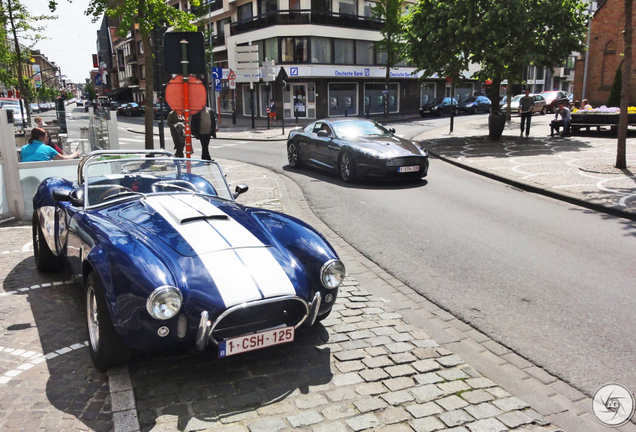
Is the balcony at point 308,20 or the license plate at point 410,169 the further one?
the balcony at point 308,20

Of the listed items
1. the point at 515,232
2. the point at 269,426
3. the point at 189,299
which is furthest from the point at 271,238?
the point at 515,232

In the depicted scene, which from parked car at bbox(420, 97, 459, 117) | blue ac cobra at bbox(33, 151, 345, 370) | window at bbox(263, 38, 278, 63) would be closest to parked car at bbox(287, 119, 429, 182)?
blue ac cobra at bbox(33, 151, 345, 370)

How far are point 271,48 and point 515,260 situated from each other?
3745cm

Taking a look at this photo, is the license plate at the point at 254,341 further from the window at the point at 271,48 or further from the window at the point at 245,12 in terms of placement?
the window at the point at 245,12

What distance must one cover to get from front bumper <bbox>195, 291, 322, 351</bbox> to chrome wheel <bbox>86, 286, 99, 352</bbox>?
0.92m

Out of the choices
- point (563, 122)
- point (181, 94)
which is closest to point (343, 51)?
point (563, 122)

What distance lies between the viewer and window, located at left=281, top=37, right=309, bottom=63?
39562 millimetres

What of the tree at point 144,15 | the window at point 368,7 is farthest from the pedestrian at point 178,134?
the window at point 368,7

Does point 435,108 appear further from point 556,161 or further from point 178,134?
point 178,134

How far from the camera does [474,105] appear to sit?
4272cm

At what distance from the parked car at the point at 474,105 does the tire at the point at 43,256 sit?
4018 cm

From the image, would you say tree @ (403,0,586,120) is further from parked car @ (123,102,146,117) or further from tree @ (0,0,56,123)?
parked car @ (123,102,146,117)

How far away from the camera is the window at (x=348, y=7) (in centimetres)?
4119

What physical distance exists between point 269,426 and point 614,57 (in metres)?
40.2
